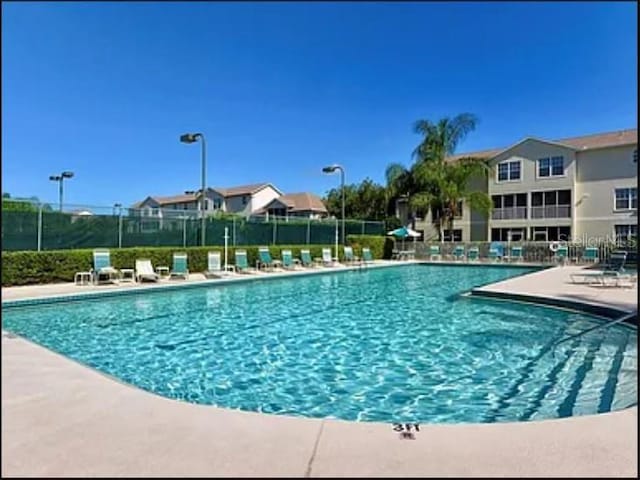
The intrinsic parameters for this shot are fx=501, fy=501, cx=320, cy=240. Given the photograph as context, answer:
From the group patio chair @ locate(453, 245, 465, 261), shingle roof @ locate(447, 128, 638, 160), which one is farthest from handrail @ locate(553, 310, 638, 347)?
shingle roof @ locate(447, 128, 638, 160)

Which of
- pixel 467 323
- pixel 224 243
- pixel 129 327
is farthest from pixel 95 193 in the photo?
pixel 467 323

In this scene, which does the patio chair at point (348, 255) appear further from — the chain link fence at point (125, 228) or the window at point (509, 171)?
the window at point (509, 171)

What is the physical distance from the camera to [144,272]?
14.7 m

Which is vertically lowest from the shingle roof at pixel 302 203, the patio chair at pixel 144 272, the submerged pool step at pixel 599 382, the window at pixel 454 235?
the submerged pool step at pixel 599 382

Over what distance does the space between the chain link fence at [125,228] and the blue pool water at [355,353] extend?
415cm

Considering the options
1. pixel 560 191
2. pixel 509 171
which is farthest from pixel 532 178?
pixel 560 191

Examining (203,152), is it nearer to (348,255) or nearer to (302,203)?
(348,255)

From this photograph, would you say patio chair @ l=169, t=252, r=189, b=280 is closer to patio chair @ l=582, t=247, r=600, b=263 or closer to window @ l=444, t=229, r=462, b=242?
patio chair @ l=582, t=247, r=600, b=263

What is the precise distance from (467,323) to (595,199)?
22.4 meters

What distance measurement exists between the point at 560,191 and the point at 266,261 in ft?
61.9

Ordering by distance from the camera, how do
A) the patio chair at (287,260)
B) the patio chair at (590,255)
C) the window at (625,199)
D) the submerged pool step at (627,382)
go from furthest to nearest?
the window at (625,199), the patio chair at (590,255), the patio chair at (287,260), the submerged pool step at (627,382)

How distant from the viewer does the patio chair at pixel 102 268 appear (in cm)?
1400

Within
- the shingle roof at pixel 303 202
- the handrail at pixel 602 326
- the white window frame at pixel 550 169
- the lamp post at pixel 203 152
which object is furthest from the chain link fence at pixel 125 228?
the shingle roof at pixel 303 202

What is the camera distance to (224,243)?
20016 mm
